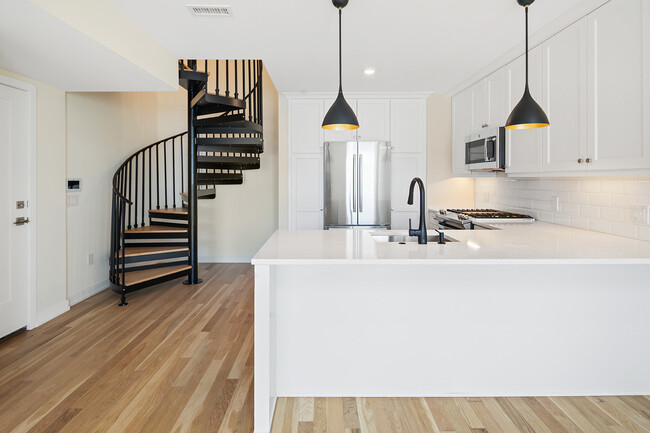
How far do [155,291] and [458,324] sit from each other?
365 centimetres

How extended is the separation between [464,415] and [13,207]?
12.1 ft

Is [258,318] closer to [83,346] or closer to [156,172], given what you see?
[83,346]

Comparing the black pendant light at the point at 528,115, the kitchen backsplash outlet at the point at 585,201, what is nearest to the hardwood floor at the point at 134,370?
the black pendant light at the point at 528,115

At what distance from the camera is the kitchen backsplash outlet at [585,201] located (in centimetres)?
266

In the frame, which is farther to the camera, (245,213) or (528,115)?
(245,213)

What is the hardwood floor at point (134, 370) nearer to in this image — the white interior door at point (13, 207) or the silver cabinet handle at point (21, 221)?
the white interior door at point (13, 207)

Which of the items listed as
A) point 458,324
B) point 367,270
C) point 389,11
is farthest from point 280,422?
point 389,11

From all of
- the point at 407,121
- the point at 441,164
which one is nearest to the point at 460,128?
the point at 441,164

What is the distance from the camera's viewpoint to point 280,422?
2.11 meters

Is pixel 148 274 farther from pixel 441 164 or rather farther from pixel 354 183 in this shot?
pixel 441 164

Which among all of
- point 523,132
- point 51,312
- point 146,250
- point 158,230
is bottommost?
point 51,312

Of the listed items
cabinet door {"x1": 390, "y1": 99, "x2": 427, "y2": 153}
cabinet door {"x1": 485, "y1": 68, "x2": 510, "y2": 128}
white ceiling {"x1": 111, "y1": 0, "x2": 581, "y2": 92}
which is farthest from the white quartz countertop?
cabinet door {"x1": 390, "y1": 99, "x2": 427, "y2": 153}

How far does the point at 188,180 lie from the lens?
16.6 feet

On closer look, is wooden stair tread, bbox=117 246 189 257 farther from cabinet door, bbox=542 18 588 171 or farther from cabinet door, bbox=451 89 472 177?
cabinet door, bbox=542 18 588 171
